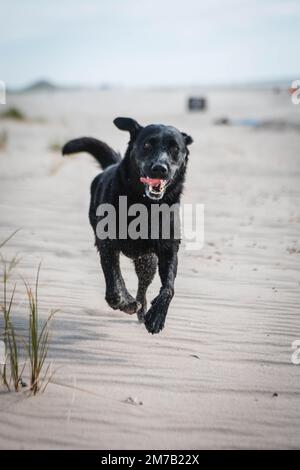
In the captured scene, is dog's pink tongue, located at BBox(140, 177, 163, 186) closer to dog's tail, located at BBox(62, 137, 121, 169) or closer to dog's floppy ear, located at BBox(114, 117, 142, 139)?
dog's floppy ear, located at BBox(114, 117, 142, 139)

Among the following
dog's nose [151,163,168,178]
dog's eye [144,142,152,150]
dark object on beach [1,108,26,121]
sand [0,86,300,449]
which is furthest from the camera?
dark object on beach [1,108,26,121]

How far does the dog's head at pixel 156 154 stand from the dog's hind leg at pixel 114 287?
59cm

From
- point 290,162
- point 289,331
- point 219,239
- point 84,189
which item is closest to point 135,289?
point 289,331

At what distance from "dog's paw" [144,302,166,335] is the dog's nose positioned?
95 centimetres

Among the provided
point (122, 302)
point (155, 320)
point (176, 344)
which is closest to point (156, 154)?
point (122, 302)

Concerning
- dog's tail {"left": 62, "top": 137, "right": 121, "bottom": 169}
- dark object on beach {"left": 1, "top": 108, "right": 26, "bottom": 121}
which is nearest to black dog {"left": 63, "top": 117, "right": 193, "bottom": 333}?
dog's tail {"left": 62, "top": 137, "right": 121, "bottom": 169}

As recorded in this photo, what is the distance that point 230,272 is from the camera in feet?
18.7

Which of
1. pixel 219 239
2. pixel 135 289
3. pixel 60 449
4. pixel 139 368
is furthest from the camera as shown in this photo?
pixel 219 239

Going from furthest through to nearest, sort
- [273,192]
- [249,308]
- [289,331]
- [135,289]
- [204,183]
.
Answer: [204,183] < [273,192] < [135,289] < [249,308] < [289,331]

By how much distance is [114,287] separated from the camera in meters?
4.05

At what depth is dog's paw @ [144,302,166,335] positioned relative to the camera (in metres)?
3.64

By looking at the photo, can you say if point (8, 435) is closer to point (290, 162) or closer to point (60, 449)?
point (60, 449)

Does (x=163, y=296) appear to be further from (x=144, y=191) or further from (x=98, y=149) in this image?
(x=98, y=149)

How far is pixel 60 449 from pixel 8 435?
0.92 feet
